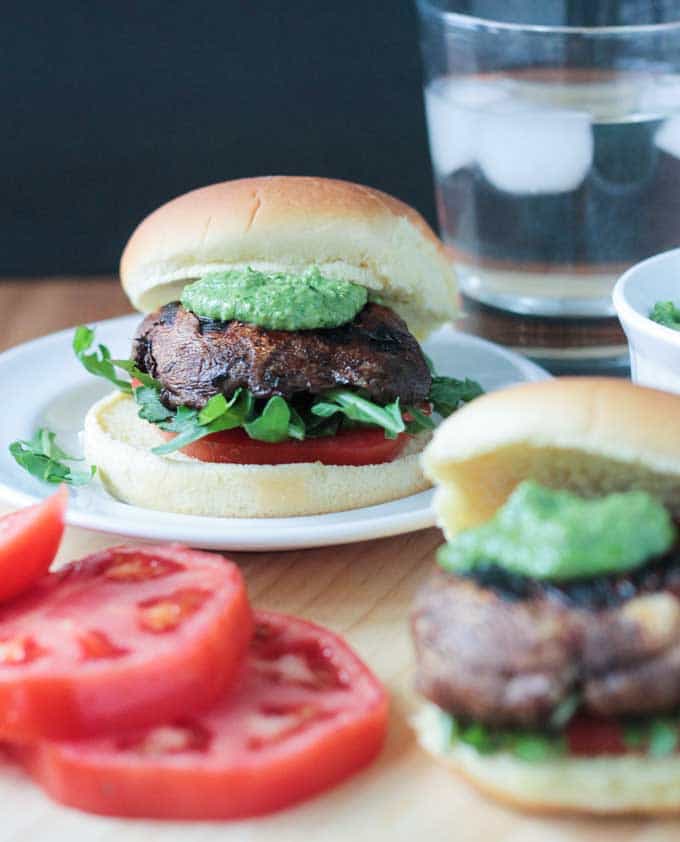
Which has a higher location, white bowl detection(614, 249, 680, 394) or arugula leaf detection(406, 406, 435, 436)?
white bowl detection(614, 249, 680, 394)

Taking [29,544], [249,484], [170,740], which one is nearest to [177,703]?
[170,740]

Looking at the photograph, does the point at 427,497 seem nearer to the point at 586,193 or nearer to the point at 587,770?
the point at 587,770

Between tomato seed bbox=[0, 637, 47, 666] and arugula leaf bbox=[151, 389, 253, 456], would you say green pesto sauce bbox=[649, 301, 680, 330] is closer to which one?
arugula leaf bbox=[151, 389, 253, 456]

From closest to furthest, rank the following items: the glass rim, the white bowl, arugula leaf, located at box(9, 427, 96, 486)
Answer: the white bowl < arugula leaf, located at box(9, 427, 96, 486) < the glass rim

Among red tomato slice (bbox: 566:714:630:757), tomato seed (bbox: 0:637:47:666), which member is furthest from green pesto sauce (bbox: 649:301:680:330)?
tomato seed (bbox: 0:637:47:666)

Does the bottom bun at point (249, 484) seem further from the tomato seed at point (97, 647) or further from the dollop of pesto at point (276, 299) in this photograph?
the tomato seed at point (97, 647)

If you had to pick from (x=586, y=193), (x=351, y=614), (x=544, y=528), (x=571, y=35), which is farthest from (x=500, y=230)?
(x=544, y=528)

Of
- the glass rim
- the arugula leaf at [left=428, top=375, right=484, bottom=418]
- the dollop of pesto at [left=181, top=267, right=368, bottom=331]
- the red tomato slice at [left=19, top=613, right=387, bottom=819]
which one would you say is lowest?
the arugula leaf at [left=428, top=375, right=484, bottom=418]

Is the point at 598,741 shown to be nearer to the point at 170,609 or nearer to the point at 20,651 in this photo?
the point at 170,609
